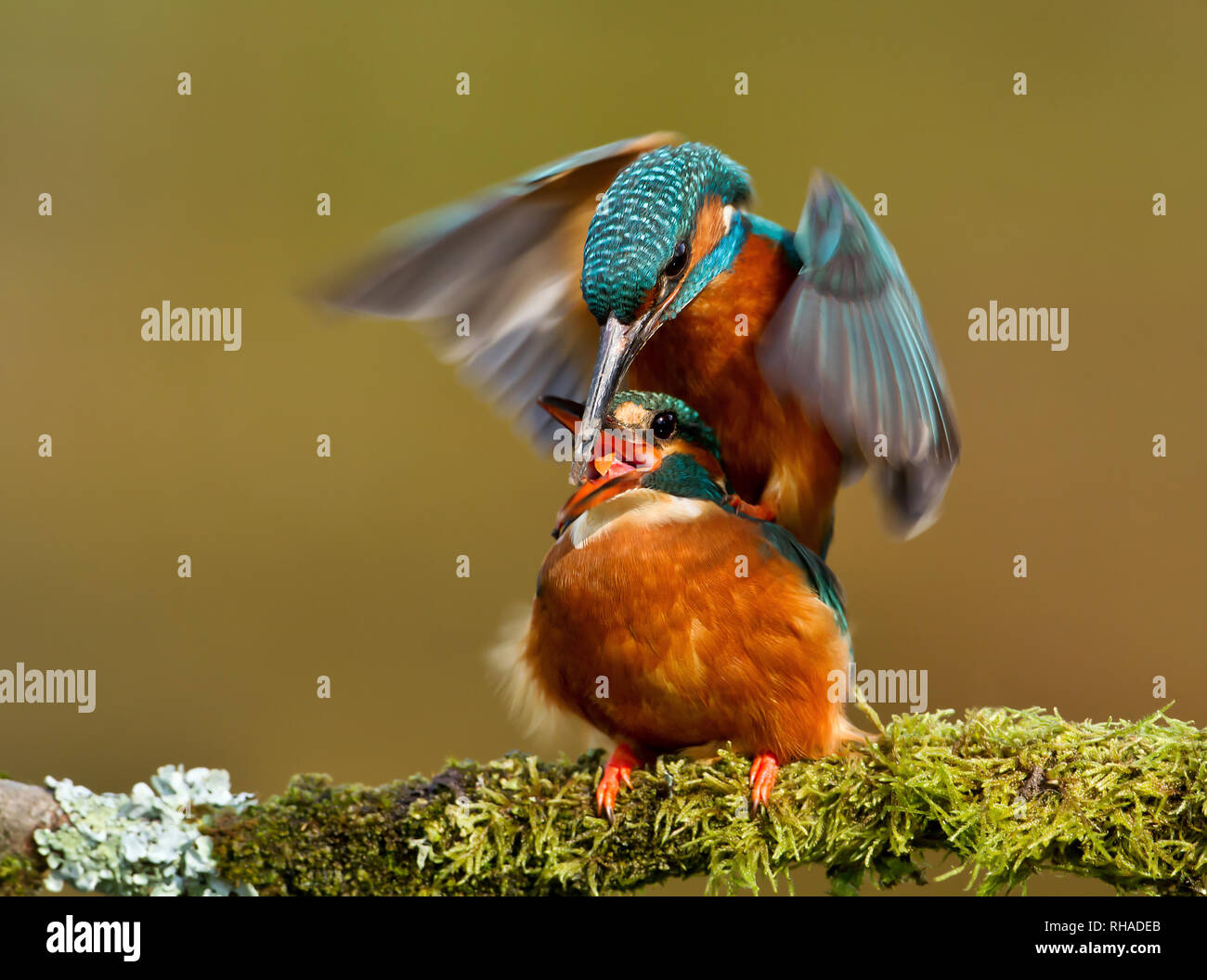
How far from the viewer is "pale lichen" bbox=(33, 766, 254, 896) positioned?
1513mm

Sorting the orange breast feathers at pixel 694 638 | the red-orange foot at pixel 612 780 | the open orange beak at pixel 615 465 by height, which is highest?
the open orange beak at pixel 615 465

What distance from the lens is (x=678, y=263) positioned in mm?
1933

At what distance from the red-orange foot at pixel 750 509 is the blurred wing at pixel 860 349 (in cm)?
19

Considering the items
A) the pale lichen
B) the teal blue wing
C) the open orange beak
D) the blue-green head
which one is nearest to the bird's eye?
the blue-green head

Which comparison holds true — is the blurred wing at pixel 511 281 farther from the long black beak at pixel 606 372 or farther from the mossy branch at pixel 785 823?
the mossy branch at pixel 785 823

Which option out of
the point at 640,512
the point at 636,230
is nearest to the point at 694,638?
the point at 640,512

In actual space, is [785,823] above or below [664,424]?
below

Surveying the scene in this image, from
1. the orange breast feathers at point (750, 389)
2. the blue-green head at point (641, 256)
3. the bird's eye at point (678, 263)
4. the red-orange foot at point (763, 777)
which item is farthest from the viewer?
the orange breast feathers at point (750, 389)

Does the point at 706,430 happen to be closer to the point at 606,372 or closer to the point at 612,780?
the point at 606,372

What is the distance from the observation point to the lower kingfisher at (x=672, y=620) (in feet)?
5.75

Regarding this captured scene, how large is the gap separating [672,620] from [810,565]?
0.99 ft

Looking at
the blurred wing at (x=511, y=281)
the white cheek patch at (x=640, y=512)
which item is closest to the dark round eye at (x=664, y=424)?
the white cheek patch at (x=640, y=512)

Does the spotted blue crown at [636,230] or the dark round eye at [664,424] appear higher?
the spotted blue crown at [636,230]
